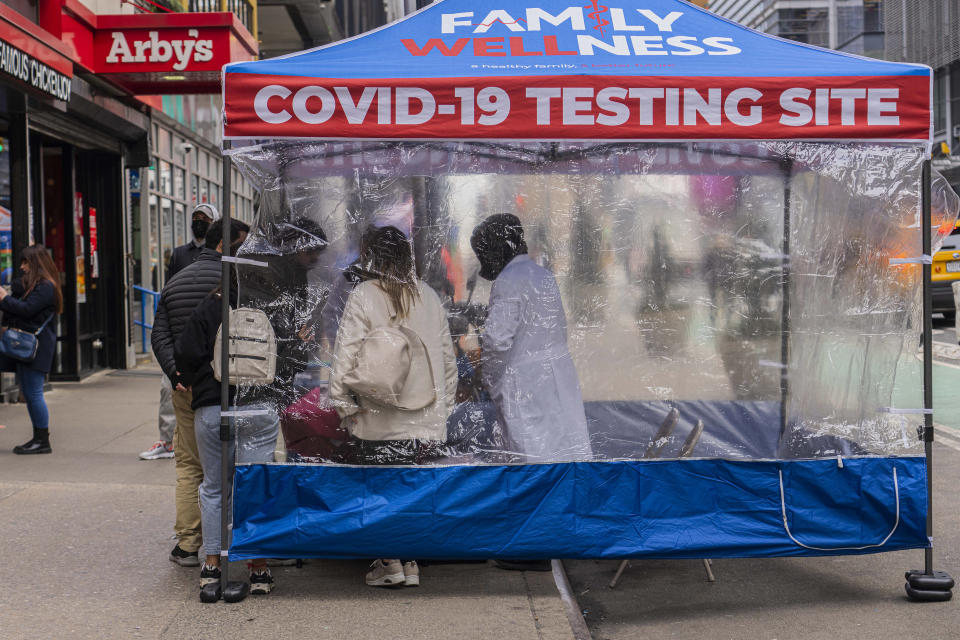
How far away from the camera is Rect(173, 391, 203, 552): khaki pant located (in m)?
5.27

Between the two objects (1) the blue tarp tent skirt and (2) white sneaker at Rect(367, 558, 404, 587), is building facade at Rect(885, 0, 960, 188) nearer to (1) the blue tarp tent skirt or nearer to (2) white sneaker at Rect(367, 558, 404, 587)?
(1) the blue tarp tent skirt

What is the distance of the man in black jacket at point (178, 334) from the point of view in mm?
5215

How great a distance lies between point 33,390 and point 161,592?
3544mm

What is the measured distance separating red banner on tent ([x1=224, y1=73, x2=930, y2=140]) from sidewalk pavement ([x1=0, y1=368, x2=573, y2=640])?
6.93 ft

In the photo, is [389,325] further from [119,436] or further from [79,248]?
[79,248]

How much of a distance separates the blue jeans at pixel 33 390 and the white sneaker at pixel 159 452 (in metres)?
0.82

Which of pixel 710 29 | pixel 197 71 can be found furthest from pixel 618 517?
pixel 197 71

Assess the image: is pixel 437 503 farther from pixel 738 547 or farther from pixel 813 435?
pixel 813 435

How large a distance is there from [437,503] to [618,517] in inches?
32.8

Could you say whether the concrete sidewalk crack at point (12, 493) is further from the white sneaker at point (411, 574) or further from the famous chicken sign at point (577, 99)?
the famous chicken sign at point (577, 99)

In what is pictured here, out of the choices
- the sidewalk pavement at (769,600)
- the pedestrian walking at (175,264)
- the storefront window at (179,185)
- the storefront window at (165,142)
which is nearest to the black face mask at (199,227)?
the pedestrian walking at (175,264)

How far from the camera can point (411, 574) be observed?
5176 millimetres

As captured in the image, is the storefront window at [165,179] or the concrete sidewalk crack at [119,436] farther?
the storefront window at [165,179]

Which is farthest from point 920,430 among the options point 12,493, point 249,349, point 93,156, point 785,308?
point 93,156
